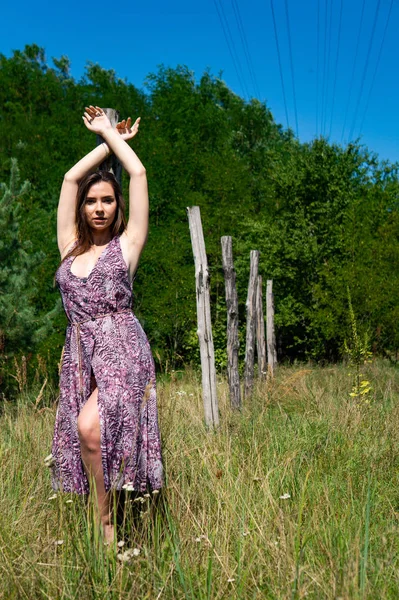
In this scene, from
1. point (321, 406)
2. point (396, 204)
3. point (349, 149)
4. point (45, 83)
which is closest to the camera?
point (321, 406)

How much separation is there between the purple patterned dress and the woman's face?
139mm

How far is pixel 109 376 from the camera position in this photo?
9.52ft

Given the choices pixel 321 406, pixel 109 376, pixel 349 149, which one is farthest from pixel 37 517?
pixel 349 149

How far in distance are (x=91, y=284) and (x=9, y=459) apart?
1504 mm

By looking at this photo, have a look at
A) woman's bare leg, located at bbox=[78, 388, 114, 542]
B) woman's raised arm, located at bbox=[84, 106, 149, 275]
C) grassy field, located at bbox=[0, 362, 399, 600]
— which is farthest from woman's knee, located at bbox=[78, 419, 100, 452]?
woman's raised arm, located at bbox=[84, 106, 149, 275]

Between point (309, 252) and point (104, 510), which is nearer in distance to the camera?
point (104, 510)

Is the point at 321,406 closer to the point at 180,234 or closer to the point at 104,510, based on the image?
the point at 104,510

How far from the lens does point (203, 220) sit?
18641 mm

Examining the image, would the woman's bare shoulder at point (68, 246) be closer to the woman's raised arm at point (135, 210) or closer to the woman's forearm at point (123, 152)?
the woman's raised arm at point (135, 210)

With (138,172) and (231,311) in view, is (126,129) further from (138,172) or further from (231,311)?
(231,311)

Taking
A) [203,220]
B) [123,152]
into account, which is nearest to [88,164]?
[123,152]

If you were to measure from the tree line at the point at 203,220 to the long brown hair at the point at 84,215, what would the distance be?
4.06 meters

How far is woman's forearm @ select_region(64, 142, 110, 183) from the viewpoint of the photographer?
3203mm

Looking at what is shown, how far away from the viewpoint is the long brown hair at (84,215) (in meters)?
3.14
